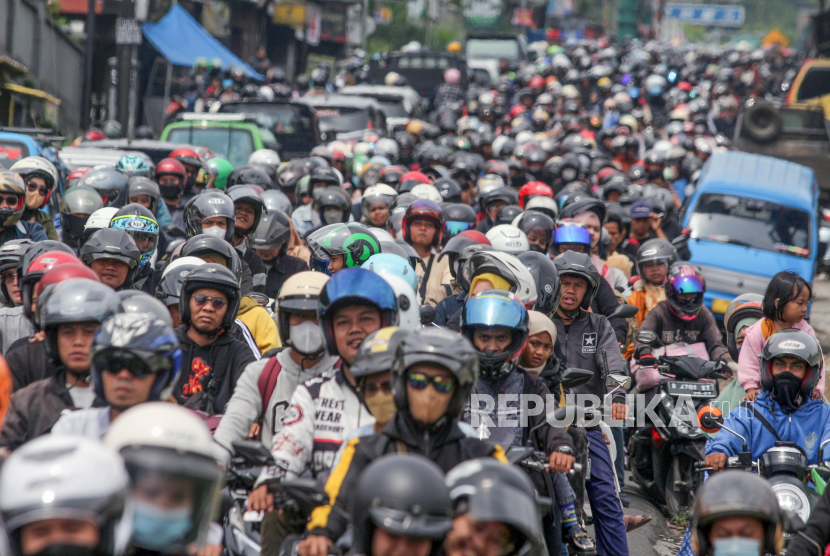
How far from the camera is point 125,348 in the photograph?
4422 mm

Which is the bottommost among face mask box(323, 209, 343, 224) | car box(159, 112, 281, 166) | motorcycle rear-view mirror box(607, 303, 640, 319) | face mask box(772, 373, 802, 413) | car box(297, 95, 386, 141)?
face mask box(772, 373, 802, 413)

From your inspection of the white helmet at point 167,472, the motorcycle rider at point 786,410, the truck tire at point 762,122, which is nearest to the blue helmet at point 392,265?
the motorcycle rider at point 786,410

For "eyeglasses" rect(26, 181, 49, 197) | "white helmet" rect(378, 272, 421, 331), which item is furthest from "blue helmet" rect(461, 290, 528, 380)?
"eyeglasses" rect(26, 181, 49, 197)

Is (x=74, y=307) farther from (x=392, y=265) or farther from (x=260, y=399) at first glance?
(x=392, y=265)

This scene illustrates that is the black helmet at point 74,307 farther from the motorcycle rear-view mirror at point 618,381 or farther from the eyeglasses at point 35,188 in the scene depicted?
the eyeglasses at point 35,188

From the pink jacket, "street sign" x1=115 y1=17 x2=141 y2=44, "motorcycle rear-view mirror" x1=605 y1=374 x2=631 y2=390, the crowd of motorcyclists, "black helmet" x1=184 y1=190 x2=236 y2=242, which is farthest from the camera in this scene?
"street sign" x1=115 y1=17 x2=141 y2=44

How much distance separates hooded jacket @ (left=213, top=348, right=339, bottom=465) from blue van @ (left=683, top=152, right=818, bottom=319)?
10022mm

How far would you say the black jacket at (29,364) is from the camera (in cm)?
568

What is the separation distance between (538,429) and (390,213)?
6.01m

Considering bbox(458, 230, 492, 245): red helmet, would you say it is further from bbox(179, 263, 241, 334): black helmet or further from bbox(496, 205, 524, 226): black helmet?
bbox(179, 263, 241, 334): black helmet

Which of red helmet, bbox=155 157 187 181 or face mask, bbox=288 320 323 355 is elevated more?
red helmet, bbox=155 157 187 181

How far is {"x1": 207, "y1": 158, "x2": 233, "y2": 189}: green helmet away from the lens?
14.3 m

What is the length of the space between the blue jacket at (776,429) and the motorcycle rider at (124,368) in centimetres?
338

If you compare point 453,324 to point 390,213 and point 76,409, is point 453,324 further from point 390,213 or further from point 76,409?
point 390,213
